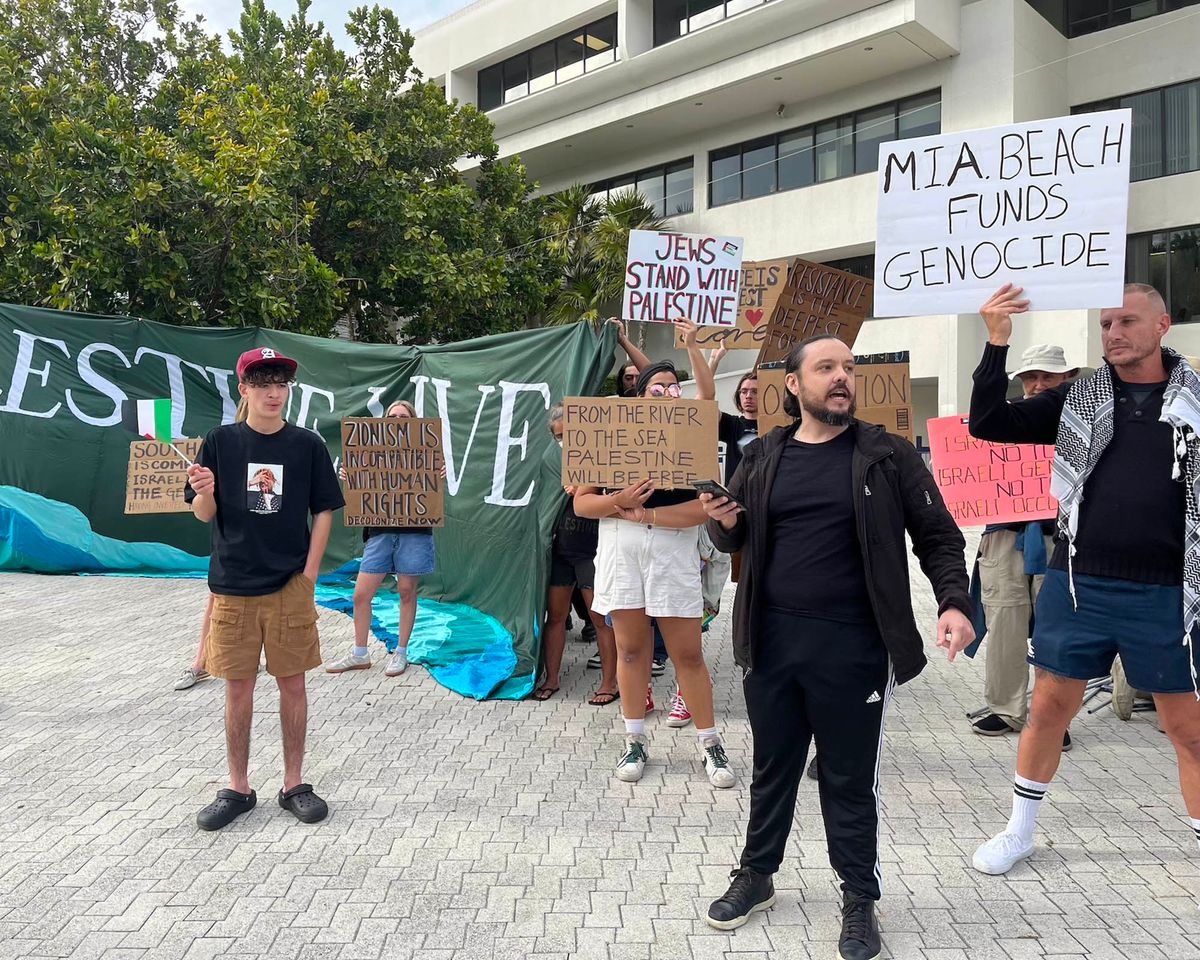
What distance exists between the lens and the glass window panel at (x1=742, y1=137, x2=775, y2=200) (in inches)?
854

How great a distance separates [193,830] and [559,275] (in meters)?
19.4

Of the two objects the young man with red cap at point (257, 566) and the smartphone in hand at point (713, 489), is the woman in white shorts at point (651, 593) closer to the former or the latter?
the smartphone in hand at point (713, 489)

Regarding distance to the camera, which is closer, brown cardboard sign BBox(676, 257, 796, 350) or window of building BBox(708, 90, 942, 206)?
brown cardboard sign BBox(676, 257, 796, 350)

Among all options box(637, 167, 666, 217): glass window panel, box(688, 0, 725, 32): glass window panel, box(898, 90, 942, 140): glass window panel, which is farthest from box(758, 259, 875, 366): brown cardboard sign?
box(637, 167, 666, 217): glass window panel

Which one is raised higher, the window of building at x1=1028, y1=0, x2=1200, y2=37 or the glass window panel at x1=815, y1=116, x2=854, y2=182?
the window of building at x1=1028, y1=0, x2=1200, y2=37

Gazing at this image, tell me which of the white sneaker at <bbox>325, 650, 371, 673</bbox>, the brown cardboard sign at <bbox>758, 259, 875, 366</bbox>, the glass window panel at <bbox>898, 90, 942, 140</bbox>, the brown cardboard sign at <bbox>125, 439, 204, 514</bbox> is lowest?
the white sneaker at <bbox>325, 650, 371, 673</bbox>

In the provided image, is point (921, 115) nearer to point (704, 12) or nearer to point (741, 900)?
point (704, 12)

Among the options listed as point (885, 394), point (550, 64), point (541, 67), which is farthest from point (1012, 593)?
point (541, 67)

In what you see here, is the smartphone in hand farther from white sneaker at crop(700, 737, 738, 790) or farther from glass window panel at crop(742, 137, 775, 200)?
glass window panel at crop(742, 137, 775, 200)

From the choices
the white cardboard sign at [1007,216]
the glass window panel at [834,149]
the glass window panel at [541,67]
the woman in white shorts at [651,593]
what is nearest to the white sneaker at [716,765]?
the woman in white shorts at [651,593]

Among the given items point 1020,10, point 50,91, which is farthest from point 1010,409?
point 1020,10

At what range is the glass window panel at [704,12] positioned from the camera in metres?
21.6

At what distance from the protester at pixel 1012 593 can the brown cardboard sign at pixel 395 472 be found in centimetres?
360

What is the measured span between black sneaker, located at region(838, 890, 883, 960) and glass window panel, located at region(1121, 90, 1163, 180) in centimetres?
1917
